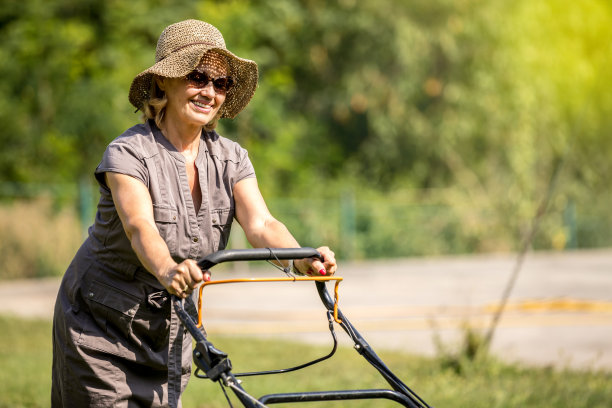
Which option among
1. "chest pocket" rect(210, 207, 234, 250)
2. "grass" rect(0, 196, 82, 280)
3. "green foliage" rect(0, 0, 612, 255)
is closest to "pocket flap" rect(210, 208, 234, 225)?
"chest pocket" rect(210, 207, 234, 250)

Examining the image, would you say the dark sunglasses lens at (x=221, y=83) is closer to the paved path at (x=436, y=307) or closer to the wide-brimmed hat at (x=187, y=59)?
the wide-brimmed hat at (x=187, y=59)

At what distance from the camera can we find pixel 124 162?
306cm

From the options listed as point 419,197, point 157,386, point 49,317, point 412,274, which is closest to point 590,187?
point 419,197

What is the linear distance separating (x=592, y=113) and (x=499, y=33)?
10.3 feet

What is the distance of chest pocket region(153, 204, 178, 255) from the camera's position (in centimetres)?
312

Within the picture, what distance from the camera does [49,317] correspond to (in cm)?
1124

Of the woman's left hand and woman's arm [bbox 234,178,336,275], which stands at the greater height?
woman's arm [bbox 234,178,336,275]

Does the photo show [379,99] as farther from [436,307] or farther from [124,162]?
[124,162]

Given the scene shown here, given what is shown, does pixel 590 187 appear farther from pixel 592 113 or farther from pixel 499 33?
pixel 499 33

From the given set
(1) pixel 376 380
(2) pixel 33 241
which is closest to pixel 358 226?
(2) pixel 33 241

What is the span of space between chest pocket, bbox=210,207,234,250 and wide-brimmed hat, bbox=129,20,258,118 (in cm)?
45

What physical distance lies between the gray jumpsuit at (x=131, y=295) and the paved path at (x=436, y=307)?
4.11 metres

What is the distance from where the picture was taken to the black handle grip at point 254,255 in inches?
108

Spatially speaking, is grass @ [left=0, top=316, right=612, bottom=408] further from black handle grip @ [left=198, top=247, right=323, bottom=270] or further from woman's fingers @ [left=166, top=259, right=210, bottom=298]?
woman's fingers @ [left=166, top=259, right=210, bottom=298]
